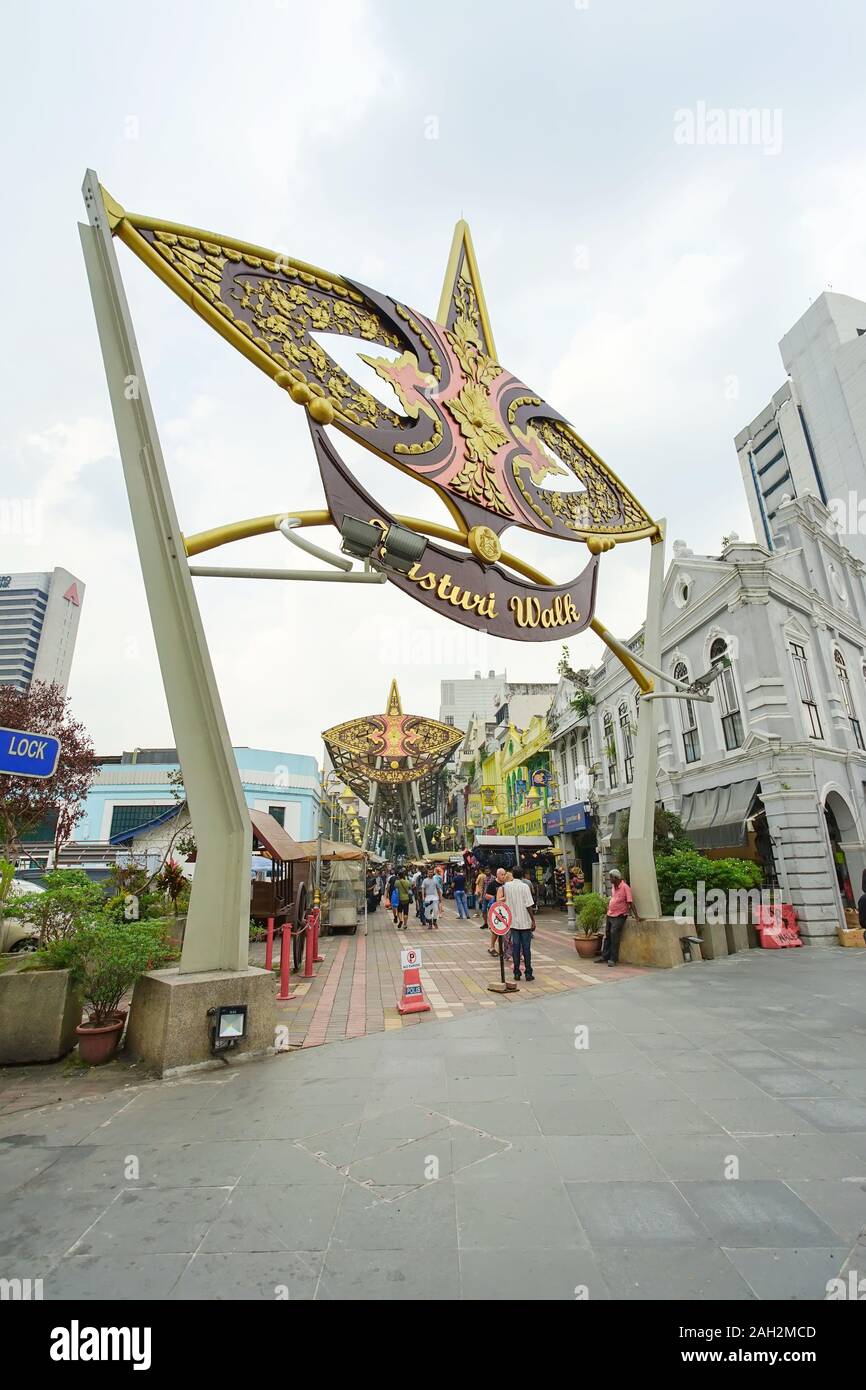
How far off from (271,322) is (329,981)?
9.58m

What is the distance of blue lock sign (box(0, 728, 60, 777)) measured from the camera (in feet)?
13.0

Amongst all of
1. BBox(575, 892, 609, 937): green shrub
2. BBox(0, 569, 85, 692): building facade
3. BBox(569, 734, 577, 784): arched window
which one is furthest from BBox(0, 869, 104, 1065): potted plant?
BBox(0, 569, 85, 692): building facade

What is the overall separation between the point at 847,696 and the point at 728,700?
4.45 metres

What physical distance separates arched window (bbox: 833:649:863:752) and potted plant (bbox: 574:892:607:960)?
1074 cm

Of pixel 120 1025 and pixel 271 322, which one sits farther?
pixel 271 322

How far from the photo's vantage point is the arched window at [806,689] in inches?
615

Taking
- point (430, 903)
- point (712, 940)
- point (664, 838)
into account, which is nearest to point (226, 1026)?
point (712, 940)

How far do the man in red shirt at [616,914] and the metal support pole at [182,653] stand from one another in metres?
7.04

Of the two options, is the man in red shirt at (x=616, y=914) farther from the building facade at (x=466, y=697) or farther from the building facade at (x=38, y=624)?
the building facade at (x=466, y=697)

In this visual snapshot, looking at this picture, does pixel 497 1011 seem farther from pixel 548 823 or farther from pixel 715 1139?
pixel 548 823

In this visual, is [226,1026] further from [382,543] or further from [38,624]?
[38,624]

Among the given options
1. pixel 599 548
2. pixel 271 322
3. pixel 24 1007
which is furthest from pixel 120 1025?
pixel 599 548

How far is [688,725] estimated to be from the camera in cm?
1831
